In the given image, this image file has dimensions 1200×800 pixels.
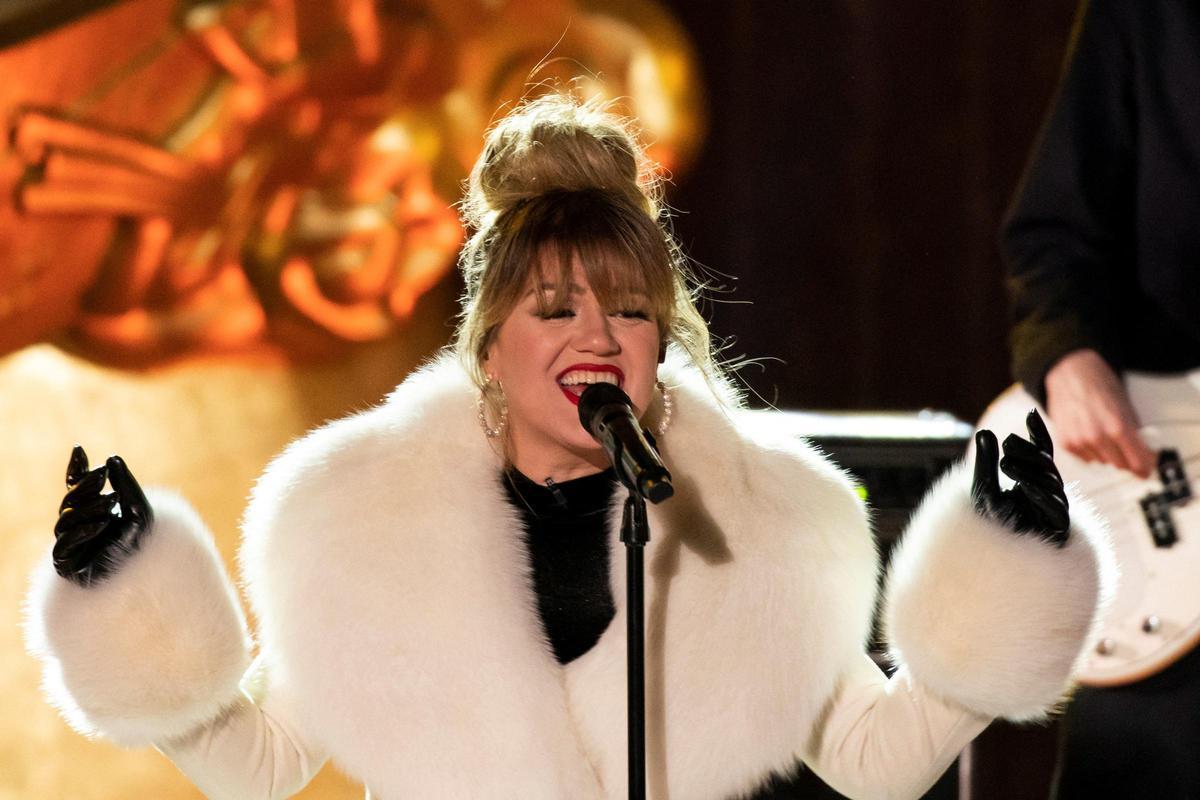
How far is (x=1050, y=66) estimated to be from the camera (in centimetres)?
307

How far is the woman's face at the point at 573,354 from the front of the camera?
4.94 ft

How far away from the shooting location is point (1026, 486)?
51.4 inches

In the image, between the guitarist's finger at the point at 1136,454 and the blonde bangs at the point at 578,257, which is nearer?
the blonde bangs at the point at 578,257

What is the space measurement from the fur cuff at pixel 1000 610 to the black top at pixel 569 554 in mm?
315

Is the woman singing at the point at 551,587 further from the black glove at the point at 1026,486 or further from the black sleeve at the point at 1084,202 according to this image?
the black sleeve at the point at 1084,202

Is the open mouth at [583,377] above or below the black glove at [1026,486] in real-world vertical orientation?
above

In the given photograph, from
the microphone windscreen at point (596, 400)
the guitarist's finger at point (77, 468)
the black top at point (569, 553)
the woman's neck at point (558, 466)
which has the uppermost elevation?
the microphone windscreen at point (596, 400)

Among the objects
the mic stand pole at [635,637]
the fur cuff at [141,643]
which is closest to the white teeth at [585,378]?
the mic stand pole at [635,637]

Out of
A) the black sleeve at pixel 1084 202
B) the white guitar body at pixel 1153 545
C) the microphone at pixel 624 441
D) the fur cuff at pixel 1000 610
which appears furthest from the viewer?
the black sleeve at pixel 1084 202

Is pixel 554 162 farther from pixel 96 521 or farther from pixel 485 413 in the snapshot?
→ pixel 96 521

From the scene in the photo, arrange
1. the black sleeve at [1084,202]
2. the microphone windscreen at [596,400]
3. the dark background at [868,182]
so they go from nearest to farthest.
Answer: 1. the microphone windscreen at [596,400]
2. the black sleeve at [1084,202]
3. the dark background at [868,182]

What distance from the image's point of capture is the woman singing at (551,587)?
138 cm

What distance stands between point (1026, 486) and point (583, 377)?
521mm

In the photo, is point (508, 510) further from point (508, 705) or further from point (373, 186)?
point (373, 186)
